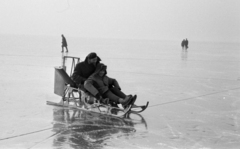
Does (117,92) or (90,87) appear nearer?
(90,87)

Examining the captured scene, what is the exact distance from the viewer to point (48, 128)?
21.2ft

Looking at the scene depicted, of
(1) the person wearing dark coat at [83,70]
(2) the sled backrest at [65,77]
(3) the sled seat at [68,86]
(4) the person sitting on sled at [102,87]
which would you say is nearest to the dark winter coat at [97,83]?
(4) the person sitting on sled at [102,87]

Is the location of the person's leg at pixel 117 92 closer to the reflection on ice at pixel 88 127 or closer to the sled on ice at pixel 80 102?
the sled on ice at pixel 80 102

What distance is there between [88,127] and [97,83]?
1547 mm

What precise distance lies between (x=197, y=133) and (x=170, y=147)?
3.30 ft

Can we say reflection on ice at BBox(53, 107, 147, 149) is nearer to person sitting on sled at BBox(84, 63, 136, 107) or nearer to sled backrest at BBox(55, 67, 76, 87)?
person sitting on sled at BBox(84, 63, 136, 107)

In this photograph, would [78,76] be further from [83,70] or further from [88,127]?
[88,127]

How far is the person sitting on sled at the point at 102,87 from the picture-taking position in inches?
309

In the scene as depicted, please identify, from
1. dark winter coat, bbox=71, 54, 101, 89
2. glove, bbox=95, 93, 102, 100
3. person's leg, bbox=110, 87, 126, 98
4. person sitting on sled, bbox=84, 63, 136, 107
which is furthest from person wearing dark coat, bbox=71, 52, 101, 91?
person's leg, bbox=110, 87, 126, 98

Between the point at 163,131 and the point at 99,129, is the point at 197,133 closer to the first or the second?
the point at 163,131

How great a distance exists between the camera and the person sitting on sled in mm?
7836

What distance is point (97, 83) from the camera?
26.3 feet

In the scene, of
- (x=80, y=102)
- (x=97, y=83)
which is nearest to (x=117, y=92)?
(x=97, y=83)

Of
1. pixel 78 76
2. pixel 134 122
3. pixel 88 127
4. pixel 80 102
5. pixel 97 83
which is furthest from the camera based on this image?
pixel 80 102
